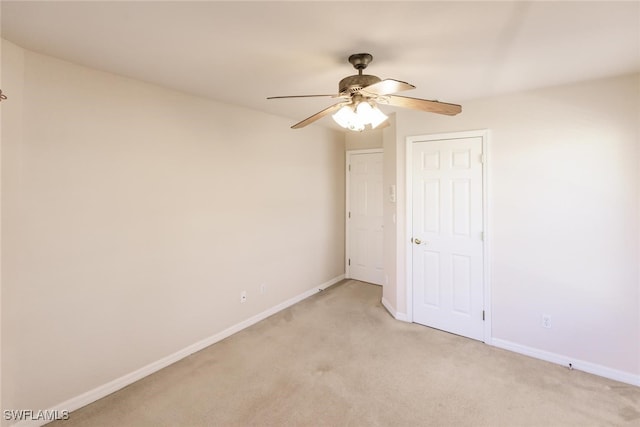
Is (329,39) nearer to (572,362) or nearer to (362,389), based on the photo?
(362,389)

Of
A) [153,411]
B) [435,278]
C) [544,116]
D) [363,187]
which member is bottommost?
[153,411]

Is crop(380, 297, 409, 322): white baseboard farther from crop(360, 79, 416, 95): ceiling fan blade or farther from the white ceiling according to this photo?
crop(360, 79, 416, 95): ceiling fan blade

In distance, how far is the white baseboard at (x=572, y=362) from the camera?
2.38 meters

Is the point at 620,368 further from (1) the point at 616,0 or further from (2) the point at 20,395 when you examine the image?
(2) the point at 20,395

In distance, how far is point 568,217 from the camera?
2.58 meters

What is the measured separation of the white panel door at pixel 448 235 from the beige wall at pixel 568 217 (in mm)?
161

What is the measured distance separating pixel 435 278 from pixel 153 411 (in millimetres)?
2737

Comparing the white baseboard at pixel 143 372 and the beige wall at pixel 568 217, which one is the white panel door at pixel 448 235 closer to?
the beige wall at pixel 568 217

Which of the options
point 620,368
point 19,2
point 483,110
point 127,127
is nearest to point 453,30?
point 483,110

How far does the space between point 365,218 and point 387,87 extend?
10.8 ft

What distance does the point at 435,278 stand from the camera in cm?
330

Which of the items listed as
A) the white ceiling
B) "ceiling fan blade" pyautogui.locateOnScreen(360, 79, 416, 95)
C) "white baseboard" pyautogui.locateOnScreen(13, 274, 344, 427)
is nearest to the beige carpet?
"white baseboard" pyautogui.locateOnScreen(13, 274, 344, 427)

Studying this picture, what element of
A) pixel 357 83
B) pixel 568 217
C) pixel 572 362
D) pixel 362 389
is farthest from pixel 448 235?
pixel 357 83

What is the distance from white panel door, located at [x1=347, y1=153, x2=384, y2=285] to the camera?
15.4ft
